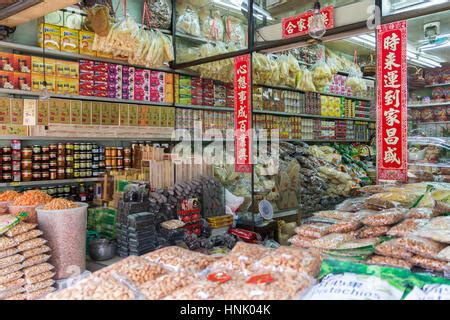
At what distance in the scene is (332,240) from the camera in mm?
1801

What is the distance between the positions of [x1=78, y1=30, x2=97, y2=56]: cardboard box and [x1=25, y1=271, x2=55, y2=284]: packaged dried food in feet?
9.24

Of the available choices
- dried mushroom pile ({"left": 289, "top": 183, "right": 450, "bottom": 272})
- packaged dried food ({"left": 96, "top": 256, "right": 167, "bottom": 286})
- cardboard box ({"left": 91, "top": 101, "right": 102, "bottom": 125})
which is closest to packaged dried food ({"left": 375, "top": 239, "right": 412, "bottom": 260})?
dried mushroom pile ({"left": 289, "top": 183, "right": 450, "bottom": 272})

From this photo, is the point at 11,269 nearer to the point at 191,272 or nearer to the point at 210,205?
the point at 191,272

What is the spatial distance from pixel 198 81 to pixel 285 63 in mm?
1252

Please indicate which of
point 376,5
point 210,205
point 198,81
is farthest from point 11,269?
point 198,81

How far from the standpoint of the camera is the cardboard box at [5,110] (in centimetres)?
385

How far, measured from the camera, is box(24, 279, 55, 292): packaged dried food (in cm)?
238

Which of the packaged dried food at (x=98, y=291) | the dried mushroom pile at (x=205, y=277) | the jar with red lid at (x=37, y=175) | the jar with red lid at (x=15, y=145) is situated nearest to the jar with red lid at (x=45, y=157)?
the jar with red lid at (x=37, y=175)

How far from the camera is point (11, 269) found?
234 centimetres

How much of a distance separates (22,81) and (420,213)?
12.8 ft

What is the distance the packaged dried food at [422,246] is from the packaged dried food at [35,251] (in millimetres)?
2101

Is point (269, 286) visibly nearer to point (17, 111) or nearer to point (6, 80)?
point (17, 111)

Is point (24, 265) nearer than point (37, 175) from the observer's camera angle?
Yes

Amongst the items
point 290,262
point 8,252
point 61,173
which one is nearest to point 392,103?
point 290,262
